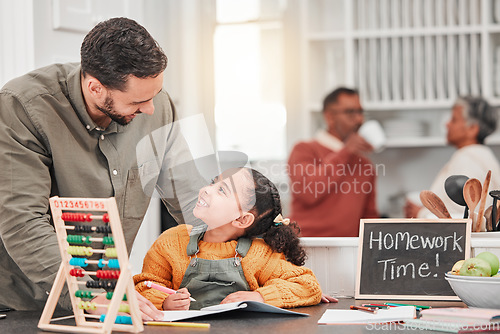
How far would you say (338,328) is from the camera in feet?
3.43

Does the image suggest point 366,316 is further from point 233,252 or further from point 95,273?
point 95,273

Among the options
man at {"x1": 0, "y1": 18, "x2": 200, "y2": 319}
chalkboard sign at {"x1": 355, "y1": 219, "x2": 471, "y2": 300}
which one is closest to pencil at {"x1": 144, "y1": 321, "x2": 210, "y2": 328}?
man at {"x1": 0, "y1": 18, "x2": 200, "y2": 319}

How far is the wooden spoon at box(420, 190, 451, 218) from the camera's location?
1412mm

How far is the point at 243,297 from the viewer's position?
4.05ft

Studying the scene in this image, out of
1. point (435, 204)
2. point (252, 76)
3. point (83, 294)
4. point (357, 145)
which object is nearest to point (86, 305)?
point (83, 294)

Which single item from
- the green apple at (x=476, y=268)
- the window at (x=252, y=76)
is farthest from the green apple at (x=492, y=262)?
the window at (x=252, y=76)

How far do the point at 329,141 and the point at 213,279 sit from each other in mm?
2436

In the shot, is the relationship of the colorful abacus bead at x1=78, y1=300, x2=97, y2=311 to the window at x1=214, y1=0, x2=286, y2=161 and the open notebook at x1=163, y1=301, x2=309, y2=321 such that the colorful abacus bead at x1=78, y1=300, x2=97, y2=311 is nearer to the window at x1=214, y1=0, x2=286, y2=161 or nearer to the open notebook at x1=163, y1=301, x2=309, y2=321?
the open notebook at x1=163, y1=301, x2=309, y2=321

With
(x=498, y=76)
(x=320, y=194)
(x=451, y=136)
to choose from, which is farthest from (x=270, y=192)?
(x=498, y=76)

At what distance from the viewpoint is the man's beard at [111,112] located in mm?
1376

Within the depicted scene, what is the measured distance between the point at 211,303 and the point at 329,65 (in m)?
2.84

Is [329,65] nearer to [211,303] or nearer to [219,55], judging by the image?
[219,55]

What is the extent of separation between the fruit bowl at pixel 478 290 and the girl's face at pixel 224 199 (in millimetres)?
446

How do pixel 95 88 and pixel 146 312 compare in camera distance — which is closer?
pixel 146 312
